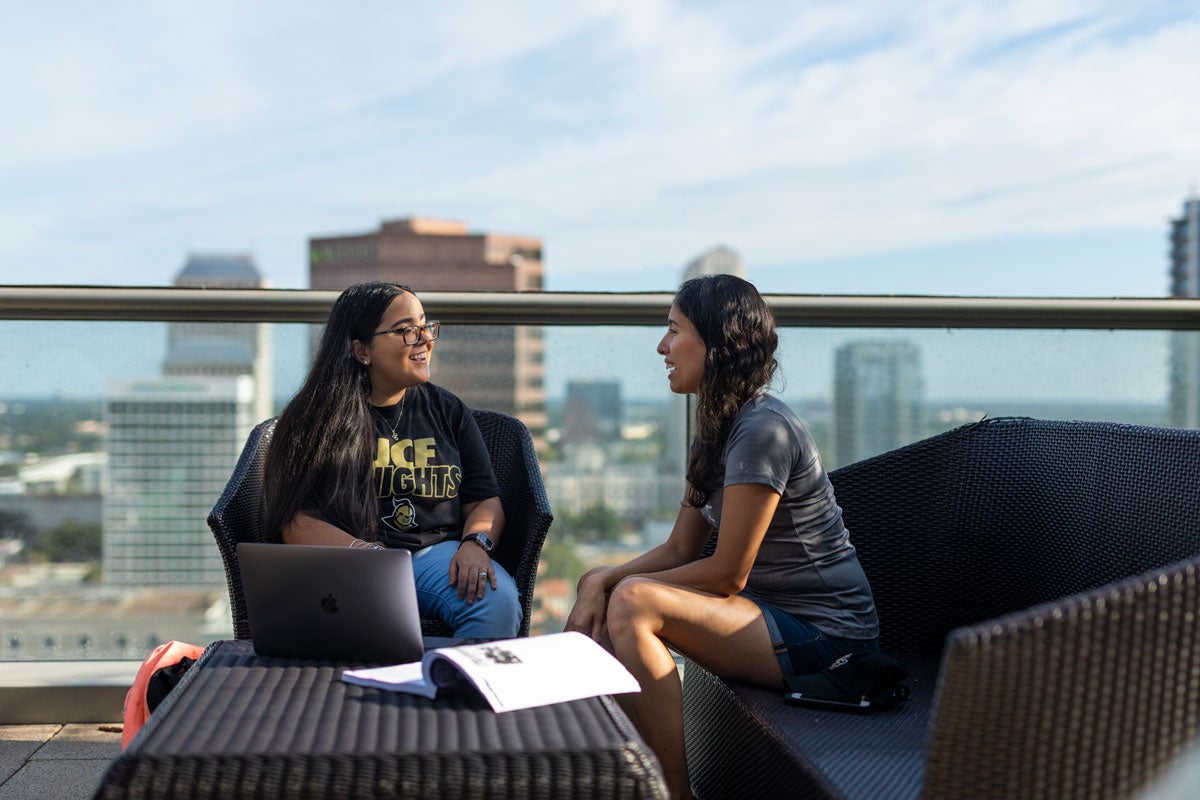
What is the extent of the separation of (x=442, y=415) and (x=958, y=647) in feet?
5.62

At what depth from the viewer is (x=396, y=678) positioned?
1847 mm

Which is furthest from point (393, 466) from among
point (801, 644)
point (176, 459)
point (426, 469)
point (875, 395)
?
point (875, 395)

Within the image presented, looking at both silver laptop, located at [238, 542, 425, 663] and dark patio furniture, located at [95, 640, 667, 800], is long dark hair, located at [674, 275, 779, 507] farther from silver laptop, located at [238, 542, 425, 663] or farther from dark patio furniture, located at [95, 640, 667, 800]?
dark patio furniture, located at [95, 640, 667, 800]

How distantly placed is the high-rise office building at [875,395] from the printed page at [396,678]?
2.01 meters

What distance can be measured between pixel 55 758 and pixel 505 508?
4.22ft

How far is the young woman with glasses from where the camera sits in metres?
2.63

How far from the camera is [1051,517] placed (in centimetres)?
249

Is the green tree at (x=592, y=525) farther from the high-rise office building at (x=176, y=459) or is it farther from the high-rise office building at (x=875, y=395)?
the high-rise office building at (x=176, y=459)

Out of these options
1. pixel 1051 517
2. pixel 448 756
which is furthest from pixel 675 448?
pixel 448 756

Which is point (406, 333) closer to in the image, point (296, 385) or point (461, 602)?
point (461, 602)

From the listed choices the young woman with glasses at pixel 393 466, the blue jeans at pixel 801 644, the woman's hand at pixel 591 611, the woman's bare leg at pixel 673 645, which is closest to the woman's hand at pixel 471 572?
the young woman with glasses at pixel 393 466

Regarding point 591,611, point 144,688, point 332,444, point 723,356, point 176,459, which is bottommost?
point 144,688

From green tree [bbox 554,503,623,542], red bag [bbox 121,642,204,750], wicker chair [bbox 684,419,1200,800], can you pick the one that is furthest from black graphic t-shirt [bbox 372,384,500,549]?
green tree [bbox 554,503,623,542]

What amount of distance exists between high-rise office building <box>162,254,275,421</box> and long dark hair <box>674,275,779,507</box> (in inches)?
56.5
